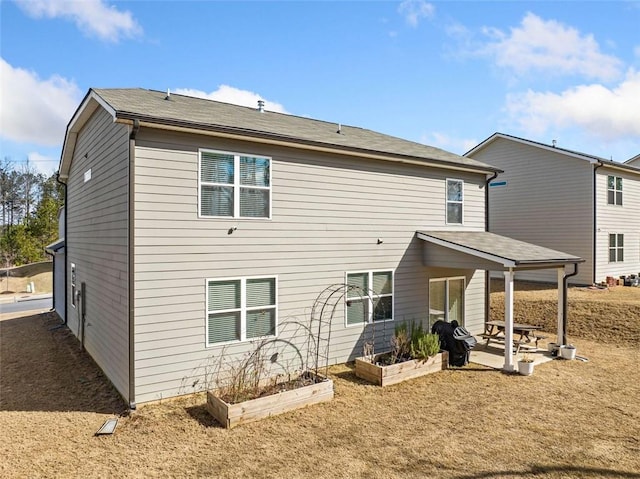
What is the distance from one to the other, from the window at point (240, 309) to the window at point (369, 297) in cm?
208

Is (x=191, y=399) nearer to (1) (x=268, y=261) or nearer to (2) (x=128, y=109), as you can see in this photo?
(1) (x=268, y=261)

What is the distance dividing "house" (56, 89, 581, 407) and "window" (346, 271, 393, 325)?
1.4 inches

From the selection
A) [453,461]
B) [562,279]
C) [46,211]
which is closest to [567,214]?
[562,279]

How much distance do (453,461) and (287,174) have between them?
603 centimetres

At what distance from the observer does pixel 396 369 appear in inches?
330

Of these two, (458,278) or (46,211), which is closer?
(458,278)

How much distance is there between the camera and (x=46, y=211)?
30.4 metres

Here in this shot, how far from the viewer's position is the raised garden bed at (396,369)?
323 inches

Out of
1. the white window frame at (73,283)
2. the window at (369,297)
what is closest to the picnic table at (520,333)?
the window at (369,297)

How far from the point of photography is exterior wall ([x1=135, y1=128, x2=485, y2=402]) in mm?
7074

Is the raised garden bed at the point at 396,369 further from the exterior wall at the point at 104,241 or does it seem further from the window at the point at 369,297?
the exterior wall at the point at 104,241

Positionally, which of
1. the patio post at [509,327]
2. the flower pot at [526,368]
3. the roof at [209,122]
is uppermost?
the roof at [209,122]

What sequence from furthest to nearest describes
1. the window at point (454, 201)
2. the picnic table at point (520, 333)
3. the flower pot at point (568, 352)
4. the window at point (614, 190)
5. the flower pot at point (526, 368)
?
the window at point (614, 190), the window at point (454, 201), the picnic table at point (520, 333), the flower pot at point (568, 352), the flower pot at point (526, 368)

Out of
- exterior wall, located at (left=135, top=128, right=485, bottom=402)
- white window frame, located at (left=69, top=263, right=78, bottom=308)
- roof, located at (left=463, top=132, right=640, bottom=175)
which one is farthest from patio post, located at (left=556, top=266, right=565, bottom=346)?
white window frame, located at (left=69, top=263, right=78, bottom=308)
